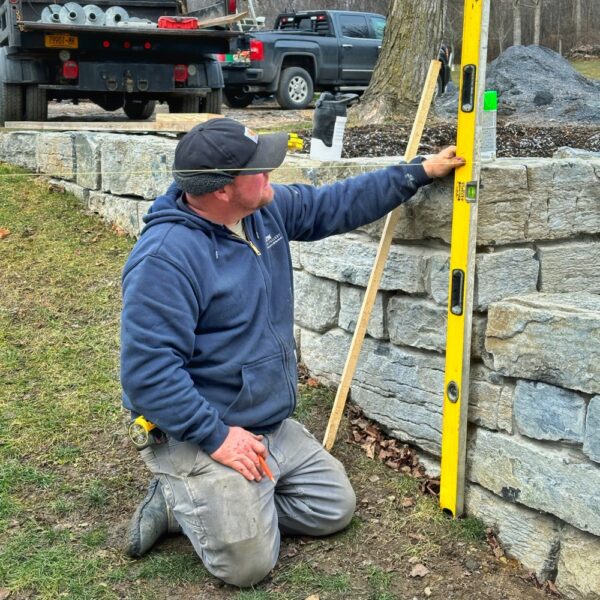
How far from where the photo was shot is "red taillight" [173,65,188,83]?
8711 millimetres

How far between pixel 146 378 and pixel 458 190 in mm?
1373

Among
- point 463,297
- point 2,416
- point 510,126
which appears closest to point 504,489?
point 463,297

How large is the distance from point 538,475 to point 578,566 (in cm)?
34

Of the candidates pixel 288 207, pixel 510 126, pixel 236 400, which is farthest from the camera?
pixel 510 126

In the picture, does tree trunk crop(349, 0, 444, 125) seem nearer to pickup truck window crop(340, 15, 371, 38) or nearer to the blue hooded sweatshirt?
the blue hooded sweatshirt

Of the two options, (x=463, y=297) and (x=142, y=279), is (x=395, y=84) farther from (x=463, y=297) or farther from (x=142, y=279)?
(x=142, y=279)

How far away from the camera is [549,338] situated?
3.04 m

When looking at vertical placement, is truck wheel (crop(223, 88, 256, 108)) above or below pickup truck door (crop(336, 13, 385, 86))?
below

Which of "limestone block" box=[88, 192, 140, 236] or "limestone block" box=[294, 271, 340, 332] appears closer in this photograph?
"limestone block" box=[294, 271, 340, 332]

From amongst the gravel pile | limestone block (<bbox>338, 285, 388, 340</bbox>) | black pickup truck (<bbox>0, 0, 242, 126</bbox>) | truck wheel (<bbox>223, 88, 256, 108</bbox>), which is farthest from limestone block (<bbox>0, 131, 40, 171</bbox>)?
truck wheel (<bbox>223, 88, 256, 108</bbox>)

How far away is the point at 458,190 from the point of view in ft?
10.7

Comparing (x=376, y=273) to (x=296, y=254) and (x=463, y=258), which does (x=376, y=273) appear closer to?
(x=463, y=258)

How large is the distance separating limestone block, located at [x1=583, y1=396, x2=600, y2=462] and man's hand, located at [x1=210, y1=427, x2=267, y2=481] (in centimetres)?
114

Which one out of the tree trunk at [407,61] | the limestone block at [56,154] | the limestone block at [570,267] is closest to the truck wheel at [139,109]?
the limestone block at [56,154]
